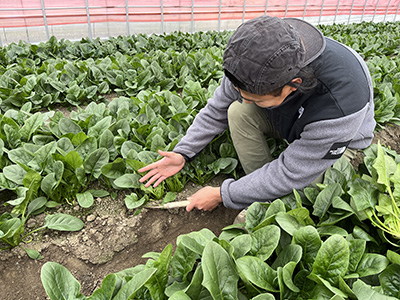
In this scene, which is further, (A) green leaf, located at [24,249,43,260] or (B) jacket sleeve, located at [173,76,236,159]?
(B) jacket sleeve, located at [173,76,236,159]

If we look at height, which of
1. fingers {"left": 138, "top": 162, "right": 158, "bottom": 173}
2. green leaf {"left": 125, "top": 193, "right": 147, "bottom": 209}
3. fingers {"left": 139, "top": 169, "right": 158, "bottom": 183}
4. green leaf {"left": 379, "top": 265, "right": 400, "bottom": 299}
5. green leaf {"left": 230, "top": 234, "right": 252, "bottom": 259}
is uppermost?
green leaf {"left": 230, "top": 234, "right": 252, "bottom": 259}

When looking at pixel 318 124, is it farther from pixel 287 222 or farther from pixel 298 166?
pixel 287 222

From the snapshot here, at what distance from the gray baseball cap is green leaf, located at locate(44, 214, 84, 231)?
4.28 ft

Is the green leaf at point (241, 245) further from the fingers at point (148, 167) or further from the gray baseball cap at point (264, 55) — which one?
the fingers at point (148, 167)

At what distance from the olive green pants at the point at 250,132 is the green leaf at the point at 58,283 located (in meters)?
1.35

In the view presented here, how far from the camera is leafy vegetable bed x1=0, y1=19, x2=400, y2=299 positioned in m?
1.27

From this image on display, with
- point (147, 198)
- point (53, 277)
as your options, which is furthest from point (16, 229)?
point (147, 198)

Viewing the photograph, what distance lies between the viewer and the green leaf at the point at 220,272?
1197 mm

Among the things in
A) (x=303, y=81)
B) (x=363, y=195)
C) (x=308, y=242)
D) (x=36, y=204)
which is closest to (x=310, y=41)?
(x=303, y=81)

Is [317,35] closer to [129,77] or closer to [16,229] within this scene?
[16,229]

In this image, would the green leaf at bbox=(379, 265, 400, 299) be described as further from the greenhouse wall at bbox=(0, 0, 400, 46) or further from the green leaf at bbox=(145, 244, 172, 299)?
the greenhouse wall at bbox=(0, 0, 400, 46)

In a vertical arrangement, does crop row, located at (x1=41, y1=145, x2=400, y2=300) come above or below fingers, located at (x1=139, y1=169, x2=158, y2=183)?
above

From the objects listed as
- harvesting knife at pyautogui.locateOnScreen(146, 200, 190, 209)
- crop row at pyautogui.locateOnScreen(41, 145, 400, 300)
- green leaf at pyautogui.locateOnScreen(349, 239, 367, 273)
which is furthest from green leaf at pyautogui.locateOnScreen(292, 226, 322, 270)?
harvesting knife at pyautogui.locateOnScreen(146, 200, 190, 209)

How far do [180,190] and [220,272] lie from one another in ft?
3.67
